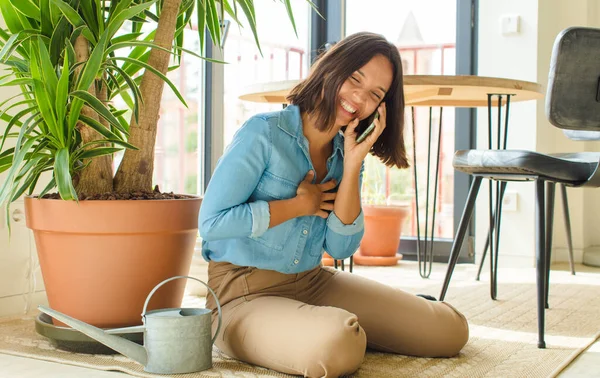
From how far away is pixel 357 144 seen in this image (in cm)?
174

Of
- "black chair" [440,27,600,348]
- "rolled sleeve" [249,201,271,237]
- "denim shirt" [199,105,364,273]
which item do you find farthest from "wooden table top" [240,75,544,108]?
"rolled sleeve" [249,201,271,237]

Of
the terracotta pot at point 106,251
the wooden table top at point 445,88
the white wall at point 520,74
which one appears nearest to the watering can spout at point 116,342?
the terracotta pot at point 106,251

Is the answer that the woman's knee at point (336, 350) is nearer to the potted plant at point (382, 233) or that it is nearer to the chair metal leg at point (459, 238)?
the chair metal leg at point (459, 238)

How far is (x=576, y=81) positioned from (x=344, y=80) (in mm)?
599

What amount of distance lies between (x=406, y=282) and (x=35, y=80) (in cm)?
190

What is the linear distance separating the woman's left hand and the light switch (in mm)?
2151

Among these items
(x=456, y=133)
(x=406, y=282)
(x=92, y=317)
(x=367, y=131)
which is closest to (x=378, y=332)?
(x=367, y=131)

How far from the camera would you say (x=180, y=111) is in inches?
127

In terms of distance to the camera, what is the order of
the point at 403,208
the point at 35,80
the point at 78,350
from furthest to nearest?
the point at 403,208, the point at 78,350, the point at 35,80

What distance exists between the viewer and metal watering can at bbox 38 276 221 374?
1542 mm

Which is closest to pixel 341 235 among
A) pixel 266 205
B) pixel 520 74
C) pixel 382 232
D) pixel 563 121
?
pixel 266 205

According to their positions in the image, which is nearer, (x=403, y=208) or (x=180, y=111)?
(x=180, y=111)

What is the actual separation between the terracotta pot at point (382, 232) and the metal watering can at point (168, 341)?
7.14ft

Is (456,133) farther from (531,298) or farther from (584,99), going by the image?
(584,99)
